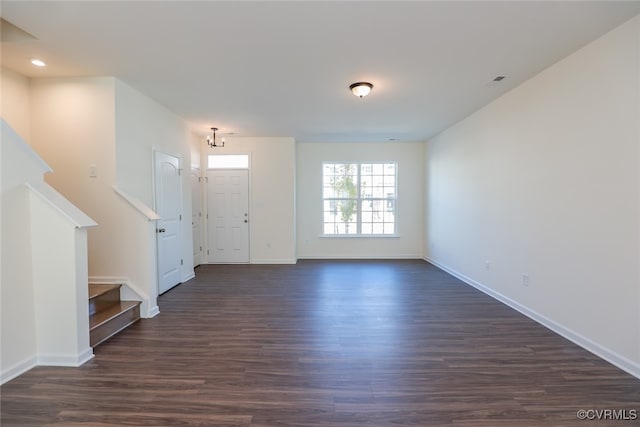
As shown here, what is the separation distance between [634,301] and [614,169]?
3.31 feet

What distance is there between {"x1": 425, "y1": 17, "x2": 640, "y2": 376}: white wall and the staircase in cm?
430

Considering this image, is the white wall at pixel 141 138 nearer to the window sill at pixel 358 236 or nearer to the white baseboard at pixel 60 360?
the white baseboard at pixel 60 360

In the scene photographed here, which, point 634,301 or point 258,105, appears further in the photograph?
point 258,105

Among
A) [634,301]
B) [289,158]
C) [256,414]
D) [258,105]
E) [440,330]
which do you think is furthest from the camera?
[289,158]

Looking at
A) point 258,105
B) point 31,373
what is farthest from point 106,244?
point 258,105

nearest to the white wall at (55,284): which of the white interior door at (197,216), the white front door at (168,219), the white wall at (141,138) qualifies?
the white wall at (141,138)

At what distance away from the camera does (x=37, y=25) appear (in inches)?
89.5

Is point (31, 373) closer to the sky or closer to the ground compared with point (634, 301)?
closer to the ground

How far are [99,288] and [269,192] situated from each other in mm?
3558

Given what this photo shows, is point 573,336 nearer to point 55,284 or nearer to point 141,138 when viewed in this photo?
point 55,284

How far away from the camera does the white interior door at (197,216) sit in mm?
5791

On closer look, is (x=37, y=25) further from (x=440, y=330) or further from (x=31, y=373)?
(x=440, y=330)

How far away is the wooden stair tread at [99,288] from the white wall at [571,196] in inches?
179

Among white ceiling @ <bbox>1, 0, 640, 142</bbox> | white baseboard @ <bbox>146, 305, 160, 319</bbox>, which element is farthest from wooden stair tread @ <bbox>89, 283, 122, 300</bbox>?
white ceiling @ <bbox>1, 0, 640, 142</bbox>
